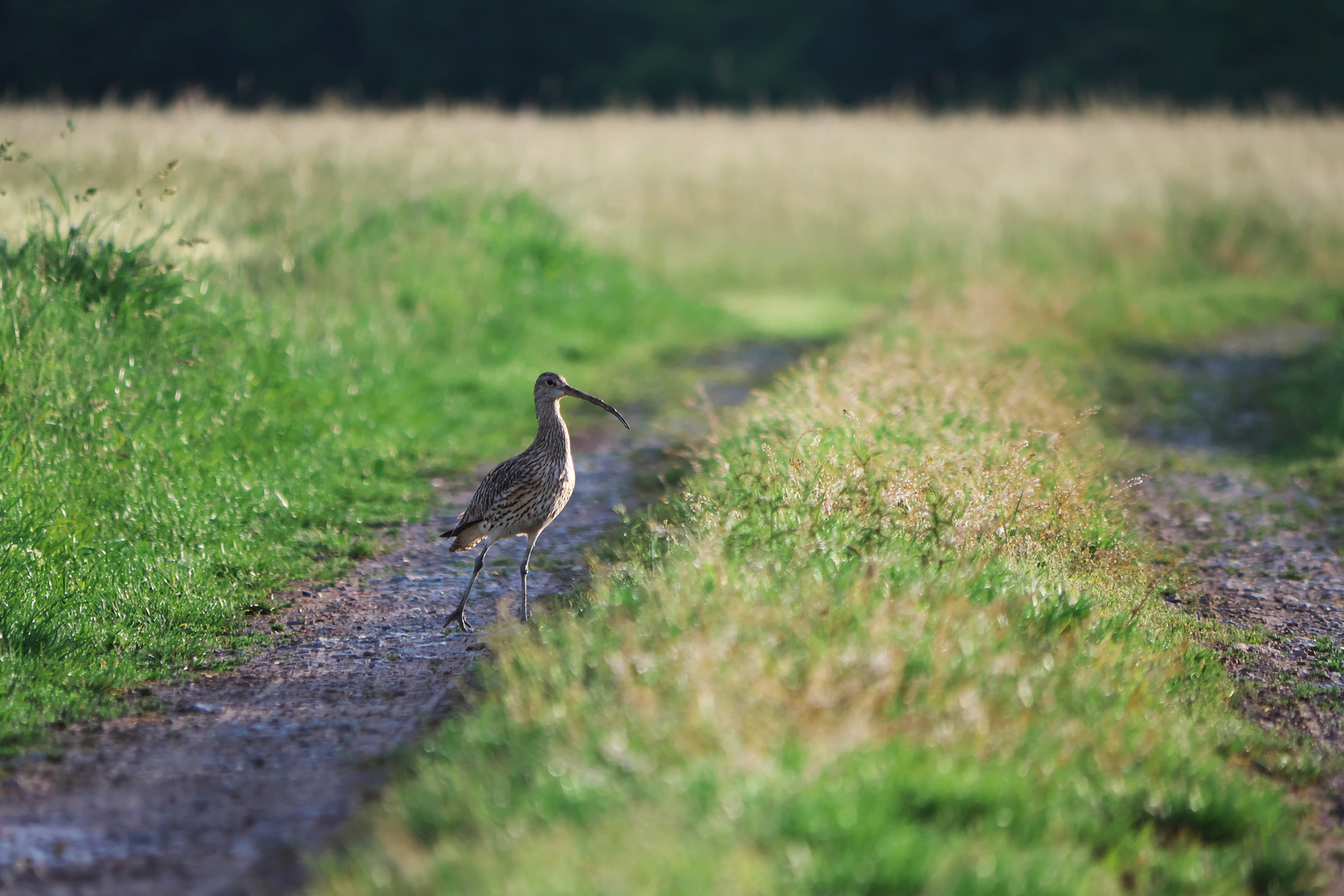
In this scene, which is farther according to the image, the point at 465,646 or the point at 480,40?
the point at 480,40

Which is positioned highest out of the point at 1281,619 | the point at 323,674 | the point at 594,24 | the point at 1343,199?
the point at 594,24

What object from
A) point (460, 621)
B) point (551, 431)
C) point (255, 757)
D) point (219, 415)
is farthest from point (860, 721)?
point (219, 415)

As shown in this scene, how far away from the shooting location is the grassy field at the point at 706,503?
3605 millimetres

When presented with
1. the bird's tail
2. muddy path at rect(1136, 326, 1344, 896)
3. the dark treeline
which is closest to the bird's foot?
the bird's tail

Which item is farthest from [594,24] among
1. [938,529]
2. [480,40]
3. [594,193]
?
[938,529]

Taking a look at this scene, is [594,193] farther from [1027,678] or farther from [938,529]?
[1027,678]

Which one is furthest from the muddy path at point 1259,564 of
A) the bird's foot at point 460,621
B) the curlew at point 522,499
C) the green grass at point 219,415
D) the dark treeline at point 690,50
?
the dark treeline at point 690,50

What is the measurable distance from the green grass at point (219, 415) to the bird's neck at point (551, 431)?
4.75 feet

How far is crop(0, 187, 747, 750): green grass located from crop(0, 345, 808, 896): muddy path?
31 centimetres

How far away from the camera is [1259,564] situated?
697 centimetres

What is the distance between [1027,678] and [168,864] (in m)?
2.92

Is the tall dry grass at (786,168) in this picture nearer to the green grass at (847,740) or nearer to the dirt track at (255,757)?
the dirt track at (255,757)

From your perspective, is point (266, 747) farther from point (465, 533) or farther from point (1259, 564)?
point (1259, 564)

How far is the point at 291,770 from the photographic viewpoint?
4.51 metres
